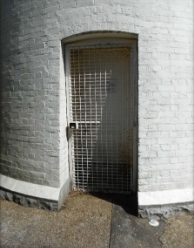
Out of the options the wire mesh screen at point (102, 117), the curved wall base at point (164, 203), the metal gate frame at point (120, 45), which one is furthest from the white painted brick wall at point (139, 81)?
the wire mesh screen at point (102, 117)

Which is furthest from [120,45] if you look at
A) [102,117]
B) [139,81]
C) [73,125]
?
[73,125]

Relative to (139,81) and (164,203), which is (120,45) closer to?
(139,81)

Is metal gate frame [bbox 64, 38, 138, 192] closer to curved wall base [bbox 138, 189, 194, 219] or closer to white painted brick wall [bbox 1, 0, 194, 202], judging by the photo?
white painted brick wall [bbox 1, 0, 194, 202]

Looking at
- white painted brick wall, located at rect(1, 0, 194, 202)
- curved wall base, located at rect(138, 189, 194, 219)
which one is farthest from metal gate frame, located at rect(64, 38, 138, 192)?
curved wall base, located at rect(138, 189, 194, 219)

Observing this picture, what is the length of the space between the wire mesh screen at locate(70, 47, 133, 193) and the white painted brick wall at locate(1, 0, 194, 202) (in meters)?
0.35

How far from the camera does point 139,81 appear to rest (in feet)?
10.3

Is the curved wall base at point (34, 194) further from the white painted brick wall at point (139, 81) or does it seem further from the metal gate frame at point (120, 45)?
the metal gate frame at point (120, 45)

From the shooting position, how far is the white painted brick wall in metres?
3.12

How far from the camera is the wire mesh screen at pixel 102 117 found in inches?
142

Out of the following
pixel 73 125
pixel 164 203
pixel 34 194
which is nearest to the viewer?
pixel 164 203

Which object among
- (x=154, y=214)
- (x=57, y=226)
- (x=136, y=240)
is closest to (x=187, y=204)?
(x=154, y=214)

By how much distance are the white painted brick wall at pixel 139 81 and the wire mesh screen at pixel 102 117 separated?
35 centimetres

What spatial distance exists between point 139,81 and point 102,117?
3.06 ft

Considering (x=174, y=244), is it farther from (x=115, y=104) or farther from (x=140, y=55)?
(x=140, y=55)
